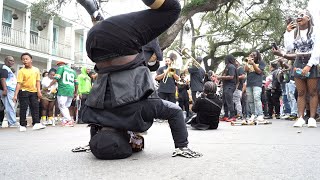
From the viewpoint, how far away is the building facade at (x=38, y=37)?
1956 centimetres

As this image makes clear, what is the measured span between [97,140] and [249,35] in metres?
23.8

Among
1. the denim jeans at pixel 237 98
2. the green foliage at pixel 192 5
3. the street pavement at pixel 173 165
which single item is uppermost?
the green foliage at pixel 192 5

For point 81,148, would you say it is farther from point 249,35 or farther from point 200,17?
point 200,17

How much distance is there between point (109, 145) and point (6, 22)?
64.7ft

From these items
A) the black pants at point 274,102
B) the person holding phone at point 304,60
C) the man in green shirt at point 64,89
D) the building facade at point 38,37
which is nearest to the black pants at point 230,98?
the black pants at point 274,102

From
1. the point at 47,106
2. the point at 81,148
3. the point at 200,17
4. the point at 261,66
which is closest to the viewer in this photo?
the point at 81,148

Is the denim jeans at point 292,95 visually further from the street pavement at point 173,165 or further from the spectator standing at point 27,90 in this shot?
the spectator standing at point 27,90

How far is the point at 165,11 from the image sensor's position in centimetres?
288

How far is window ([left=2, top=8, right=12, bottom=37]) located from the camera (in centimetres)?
1951

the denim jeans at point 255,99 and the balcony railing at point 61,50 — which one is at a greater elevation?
the balcony railing at point 61,50

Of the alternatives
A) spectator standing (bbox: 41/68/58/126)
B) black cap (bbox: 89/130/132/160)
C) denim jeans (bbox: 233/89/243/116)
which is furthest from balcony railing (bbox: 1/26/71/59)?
black cap (bbox: 89/130/132/160)

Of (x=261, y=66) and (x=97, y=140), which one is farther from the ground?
(x=261, y=66)

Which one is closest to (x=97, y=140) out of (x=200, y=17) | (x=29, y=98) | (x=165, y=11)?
(x=165, y=11)

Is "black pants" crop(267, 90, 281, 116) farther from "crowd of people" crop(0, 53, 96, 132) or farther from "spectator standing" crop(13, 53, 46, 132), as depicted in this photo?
"spectator standing" crop(13, 53, 46, 132)
